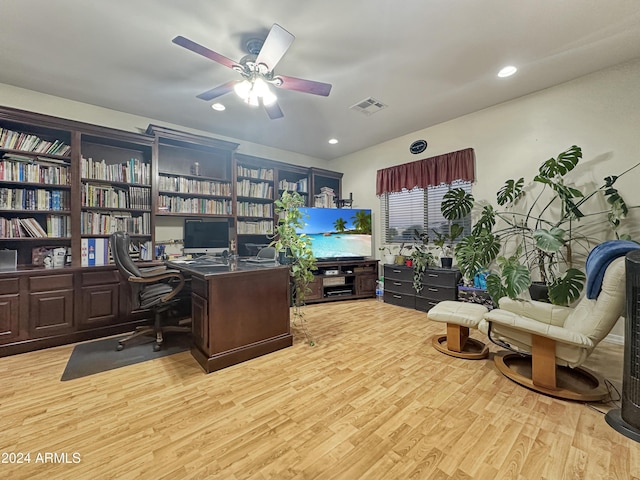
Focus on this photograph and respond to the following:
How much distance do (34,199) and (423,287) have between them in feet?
15.4

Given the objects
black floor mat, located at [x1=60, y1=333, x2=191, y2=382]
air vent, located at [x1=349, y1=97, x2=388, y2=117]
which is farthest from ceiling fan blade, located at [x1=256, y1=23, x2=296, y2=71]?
black floor mat, located at [x1=60, y1=333, x2=191, y2=382]

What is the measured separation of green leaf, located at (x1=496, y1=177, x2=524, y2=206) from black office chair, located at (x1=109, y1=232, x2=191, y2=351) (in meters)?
3.65

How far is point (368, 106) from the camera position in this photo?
3258mm

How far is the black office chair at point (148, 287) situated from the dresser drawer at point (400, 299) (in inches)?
113

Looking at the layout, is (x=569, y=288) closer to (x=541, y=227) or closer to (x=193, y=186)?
(x=541, y=227)

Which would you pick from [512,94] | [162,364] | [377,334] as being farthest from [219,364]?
[512,94]

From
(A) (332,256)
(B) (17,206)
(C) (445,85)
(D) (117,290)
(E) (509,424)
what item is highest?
(C) (445,85)

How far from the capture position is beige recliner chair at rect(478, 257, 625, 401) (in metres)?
1.59

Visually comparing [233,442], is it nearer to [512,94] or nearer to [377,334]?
[377,334]

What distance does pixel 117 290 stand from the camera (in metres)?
2.88

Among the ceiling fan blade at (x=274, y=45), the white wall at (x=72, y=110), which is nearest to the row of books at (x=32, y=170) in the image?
the white wall at (x=72, y=110)

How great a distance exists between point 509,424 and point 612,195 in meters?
2.45

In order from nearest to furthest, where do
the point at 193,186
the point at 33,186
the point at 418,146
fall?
the point at 33,186
the point at 193,186
the point at 418,146

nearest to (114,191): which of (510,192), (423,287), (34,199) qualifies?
(34,199)
